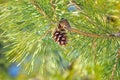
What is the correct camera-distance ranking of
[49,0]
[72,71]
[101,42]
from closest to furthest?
[49,0] < [101,42] < [72,71]

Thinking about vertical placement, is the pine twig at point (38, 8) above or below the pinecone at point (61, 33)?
above

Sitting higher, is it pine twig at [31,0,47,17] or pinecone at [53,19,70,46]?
pine twig at [31,0,47,17]

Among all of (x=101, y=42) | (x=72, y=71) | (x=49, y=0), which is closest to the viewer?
(x=49, y=0)

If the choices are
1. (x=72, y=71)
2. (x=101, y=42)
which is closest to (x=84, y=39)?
(x=101, y=42)

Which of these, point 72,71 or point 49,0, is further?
point 72,71

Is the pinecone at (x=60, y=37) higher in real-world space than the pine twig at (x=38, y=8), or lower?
lower

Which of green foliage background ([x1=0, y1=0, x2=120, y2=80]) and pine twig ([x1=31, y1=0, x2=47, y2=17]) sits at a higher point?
pine twig ([x1=31, y1=0, x2=47, y2=17])

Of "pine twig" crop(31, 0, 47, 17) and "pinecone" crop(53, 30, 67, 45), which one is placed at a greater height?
"pine twig" crop(31, 0, 47, 17)

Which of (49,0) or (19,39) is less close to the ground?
(49,0)

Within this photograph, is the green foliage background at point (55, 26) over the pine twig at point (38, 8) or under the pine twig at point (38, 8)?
under

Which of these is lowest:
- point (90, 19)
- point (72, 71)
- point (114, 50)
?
point (72, 71)

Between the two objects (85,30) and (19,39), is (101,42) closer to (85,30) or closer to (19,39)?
(85,30)
